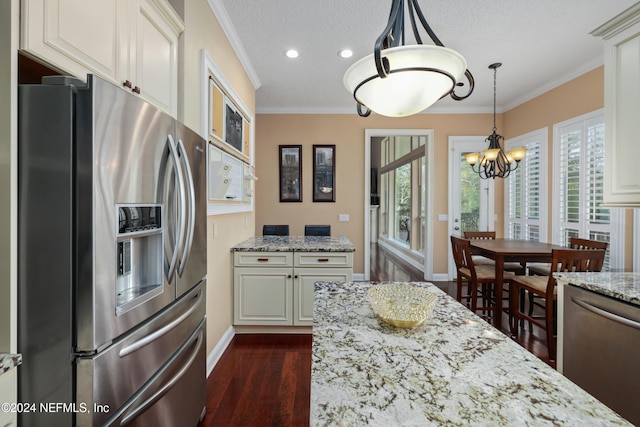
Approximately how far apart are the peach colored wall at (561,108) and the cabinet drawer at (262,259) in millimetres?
3309

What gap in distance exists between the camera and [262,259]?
2.66 meters

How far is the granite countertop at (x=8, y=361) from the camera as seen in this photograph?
2.35 feet

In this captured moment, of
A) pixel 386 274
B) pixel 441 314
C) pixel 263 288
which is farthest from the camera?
pixel 386 274

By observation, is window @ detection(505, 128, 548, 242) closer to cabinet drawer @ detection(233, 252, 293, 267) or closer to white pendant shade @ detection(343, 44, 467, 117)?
cabinet drawer @ detection(233, 252, 293, 267)

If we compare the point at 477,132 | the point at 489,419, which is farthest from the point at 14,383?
the point at 477,132

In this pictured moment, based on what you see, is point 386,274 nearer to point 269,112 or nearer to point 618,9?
point 269,112

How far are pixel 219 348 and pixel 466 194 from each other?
4141 mm

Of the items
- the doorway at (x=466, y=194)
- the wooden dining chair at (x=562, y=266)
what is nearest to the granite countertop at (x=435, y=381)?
the wooden dining chair at (x=562, y=266)

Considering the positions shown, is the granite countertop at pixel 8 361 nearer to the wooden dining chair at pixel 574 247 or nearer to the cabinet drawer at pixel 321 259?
the cabinet drawer at pixel 321 259

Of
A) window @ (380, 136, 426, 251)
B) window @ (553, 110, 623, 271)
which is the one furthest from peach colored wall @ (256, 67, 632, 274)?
window @ (553, 110, 623, 271)

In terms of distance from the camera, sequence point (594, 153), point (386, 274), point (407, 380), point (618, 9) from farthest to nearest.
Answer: point (386, 274), point (594, 153), point (618, 9), point (407, 380)

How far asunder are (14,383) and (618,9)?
4.16 meters

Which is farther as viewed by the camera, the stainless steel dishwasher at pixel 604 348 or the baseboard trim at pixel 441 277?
the baseboard trim at pixel 441 277

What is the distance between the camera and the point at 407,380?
653mm
